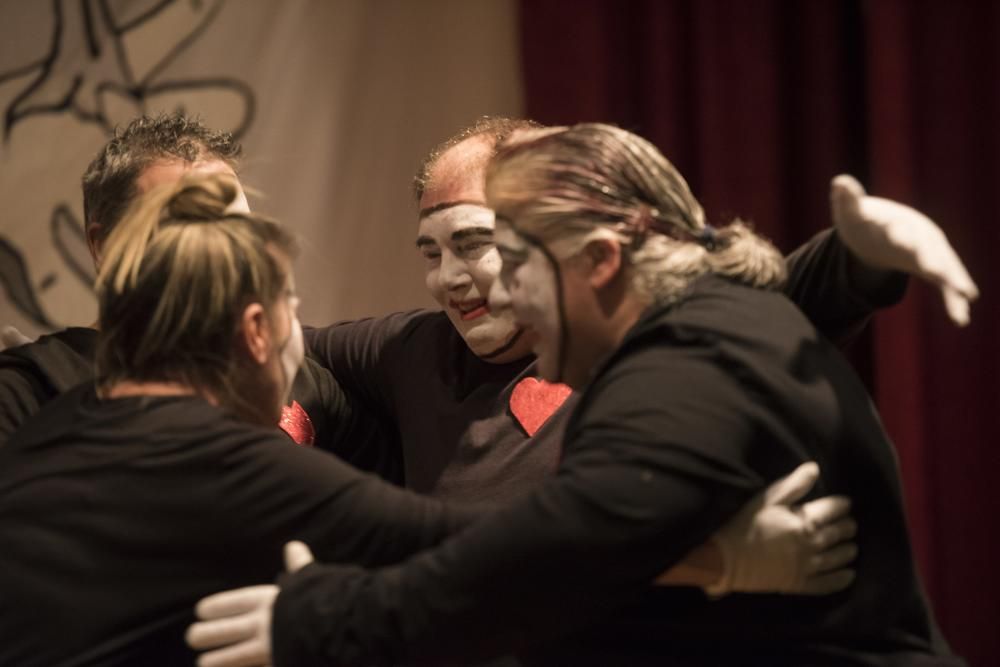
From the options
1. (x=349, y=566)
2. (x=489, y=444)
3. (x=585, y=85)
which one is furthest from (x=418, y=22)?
(x=349, y=566)

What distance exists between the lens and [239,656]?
134cm

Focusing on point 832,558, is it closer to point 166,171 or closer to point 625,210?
point 625,210

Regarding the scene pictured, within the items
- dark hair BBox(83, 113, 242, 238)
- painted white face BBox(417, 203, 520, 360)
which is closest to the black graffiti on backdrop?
dark hair BBox(83, 113, 242, 238)

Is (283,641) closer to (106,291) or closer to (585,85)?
(106,291)

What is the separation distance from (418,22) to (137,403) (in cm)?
183

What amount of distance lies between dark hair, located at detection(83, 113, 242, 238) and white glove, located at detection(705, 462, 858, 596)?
106 centimetres

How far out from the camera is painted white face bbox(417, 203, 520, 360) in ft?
6.24

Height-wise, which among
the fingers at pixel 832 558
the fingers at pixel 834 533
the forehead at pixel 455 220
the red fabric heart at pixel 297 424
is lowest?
the red fabric heart at pixel 297 424

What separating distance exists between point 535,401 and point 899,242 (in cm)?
66

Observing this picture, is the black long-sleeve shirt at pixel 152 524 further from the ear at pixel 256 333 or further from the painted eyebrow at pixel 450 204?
the painted eyebrow at pixel 450 204

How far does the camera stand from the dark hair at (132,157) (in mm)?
1940

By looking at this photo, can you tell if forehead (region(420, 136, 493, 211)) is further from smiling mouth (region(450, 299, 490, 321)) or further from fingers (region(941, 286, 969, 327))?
fingers (region(941, 286, 969, 327))

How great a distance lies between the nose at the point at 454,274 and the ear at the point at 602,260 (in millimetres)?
503

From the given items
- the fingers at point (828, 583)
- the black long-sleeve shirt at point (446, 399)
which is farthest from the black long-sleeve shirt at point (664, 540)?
the black long-sleeve shirt at point (446, 399)
